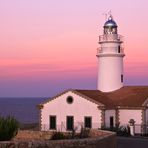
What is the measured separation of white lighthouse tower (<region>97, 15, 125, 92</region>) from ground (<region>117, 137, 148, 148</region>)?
998 centimetres

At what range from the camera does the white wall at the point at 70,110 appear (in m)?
36.8

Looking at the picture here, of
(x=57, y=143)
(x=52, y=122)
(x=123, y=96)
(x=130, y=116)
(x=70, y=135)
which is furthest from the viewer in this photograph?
(x=123, y=96)

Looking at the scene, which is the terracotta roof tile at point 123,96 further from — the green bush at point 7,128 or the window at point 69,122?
the green bush at point 7,128

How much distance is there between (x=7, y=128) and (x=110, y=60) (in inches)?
832

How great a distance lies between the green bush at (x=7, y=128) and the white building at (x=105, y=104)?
48.5 feet

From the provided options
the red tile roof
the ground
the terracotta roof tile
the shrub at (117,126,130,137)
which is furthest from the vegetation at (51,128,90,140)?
the terracotta roof tile

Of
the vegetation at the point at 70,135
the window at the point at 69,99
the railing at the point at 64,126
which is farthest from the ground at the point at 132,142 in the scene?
the window at the point at 69,99

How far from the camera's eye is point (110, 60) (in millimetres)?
41625

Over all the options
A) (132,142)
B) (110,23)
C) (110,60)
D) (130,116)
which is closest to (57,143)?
(132,142)

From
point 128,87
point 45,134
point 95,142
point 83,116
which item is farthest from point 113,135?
point 128,87

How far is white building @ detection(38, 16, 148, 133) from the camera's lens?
121 ft

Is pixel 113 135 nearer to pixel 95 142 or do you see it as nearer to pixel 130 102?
pixel 95 142

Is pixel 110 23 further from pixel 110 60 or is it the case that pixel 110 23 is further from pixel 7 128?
pixel 7 128

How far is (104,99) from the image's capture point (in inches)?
1511
